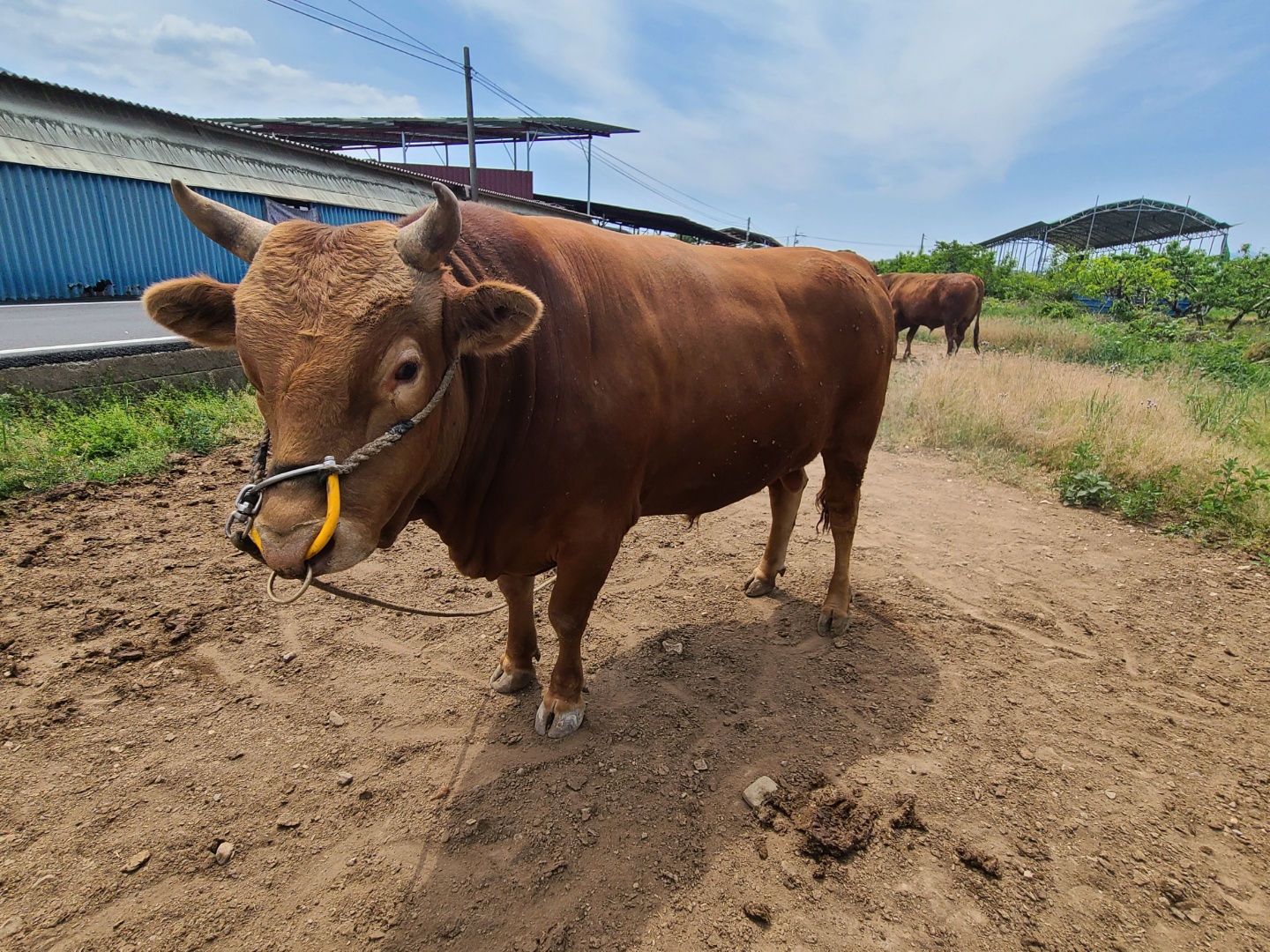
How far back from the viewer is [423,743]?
9.03ft

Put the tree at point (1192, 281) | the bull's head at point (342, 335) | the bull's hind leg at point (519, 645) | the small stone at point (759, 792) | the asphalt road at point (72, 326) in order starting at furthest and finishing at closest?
the tree at point (1192, 281) → the asphalt road at point (72, 326) → the bull's hind leg at point (519, 645) → the small stone at point (759, 792) → the bull's head at point (342, 335)

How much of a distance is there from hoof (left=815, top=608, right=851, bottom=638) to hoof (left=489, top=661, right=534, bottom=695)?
1.80 metres

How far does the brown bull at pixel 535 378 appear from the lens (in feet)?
5.41

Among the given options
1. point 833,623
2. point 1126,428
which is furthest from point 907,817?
point 1126,428

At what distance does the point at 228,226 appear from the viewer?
188 centimetres

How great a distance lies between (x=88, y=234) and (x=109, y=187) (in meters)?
1.12

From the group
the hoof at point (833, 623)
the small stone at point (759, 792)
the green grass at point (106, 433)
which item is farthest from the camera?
the green grass at point (106, 433)

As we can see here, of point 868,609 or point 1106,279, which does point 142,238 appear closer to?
point 868,609

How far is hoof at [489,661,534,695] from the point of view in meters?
3.11

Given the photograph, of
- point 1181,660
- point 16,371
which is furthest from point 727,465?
point 16,371

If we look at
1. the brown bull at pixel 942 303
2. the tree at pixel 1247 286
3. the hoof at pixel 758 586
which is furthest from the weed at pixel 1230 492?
the tree at pixel 1247 286

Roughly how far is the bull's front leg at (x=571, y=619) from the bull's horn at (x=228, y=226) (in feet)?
5.01

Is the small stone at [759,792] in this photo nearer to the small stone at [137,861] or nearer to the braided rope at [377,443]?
the braided rope at [377,443]

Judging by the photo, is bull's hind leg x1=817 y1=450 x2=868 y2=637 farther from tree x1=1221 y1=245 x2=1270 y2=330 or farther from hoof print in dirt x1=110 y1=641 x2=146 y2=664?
tree x1=1221 y1=245 x2=1270 y2=330
